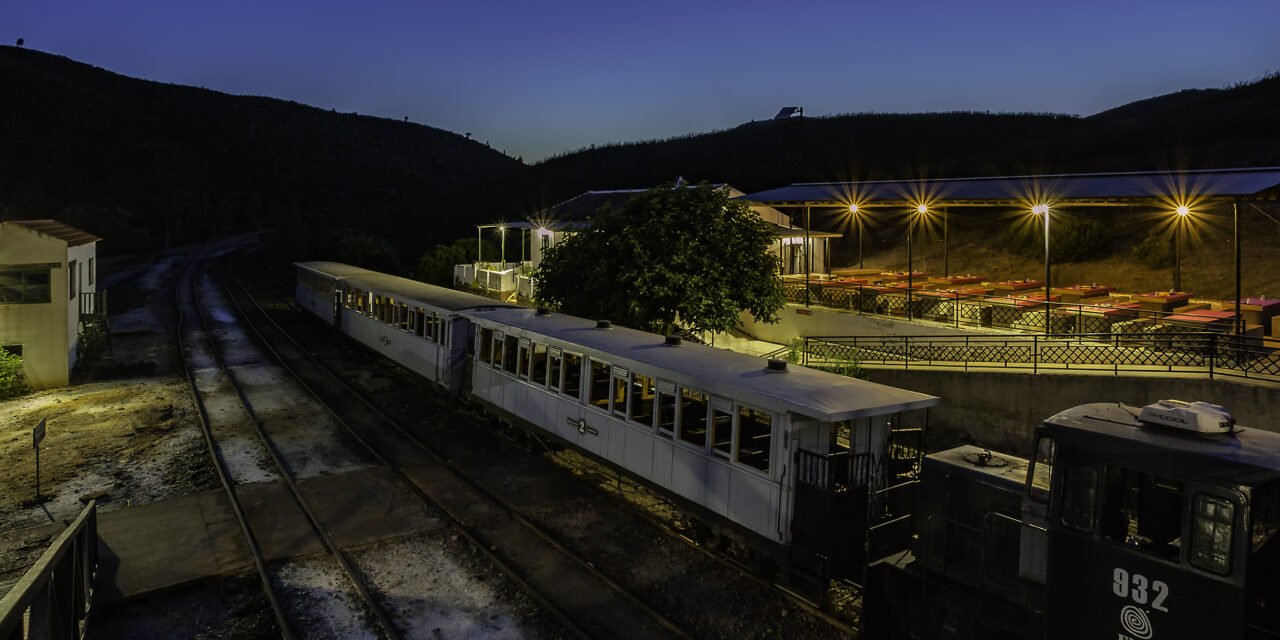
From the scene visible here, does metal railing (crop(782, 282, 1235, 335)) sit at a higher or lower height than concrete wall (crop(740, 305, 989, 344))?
higher

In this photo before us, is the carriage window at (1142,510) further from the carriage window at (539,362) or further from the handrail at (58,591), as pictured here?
the carriage window at (539,362)

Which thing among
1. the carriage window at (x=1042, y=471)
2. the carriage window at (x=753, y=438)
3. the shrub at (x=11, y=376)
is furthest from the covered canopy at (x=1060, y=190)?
the shrub at (x=11, y=376)

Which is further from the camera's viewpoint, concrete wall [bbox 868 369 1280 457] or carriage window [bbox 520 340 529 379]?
carriage window [bbox 520 340 529 379]

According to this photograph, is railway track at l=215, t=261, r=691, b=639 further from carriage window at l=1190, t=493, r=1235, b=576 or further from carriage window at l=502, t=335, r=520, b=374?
carriage window at l=1190, t=493, r=1235, b=576

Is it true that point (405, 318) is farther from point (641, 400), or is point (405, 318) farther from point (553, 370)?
point (641, 400)

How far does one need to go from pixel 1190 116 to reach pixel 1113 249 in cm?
3783

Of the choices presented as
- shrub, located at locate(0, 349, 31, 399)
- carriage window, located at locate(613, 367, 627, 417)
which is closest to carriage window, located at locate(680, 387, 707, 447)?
carriage window, located at locate(613, 367, 627, 417)

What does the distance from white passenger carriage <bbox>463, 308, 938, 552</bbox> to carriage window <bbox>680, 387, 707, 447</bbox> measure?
0.02 m

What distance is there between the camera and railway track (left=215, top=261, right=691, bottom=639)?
931cm

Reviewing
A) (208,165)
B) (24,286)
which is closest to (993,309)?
(24,286)

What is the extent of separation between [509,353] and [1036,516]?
11.4 m

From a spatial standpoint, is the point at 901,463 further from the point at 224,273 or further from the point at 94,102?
the point at 94,102

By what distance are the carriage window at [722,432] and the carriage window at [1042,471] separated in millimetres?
4203

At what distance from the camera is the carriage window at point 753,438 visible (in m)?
10.2
